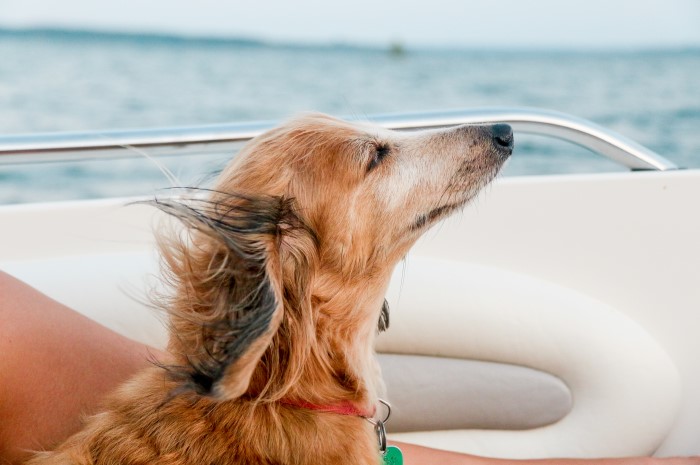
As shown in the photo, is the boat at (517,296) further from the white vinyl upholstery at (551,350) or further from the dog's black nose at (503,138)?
the dog's black nose at (503,138)

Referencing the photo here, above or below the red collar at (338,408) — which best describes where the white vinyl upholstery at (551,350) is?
below

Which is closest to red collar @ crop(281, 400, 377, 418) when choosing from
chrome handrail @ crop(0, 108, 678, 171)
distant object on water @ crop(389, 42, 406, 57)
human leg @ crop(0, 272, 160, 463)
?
human leg @ crop(0, 272, 160, 463)

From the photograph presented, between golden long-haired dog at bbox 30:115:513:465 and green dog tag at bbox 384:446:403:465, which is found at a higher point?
golden long-haired dog at bbox 30:115:513:465

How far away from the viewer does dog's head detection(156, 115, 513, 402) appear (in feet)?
3.91

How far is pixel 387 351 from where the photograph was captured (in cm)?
228

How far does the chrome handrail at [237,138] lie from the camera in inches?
87.8

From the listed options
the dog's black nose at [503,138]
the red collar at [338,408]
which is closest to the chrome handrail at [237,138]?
the dog's black nose at [503,138]

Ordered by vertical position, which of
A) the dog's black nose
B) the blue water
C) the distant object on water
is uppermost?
the distant object on water

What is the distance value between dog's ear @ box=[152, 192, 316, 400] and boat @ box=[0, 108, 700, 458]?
31.6 inches

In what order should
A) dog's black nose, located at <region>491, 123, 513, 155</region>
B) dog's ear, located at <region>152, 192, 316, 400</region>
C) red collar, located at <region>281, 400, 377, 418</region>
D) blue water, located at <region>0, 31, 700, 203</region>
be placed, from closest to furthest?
1. dog's ear, located at <region>152, 192, 316, 400</region>
2. red collar, located at <region>281, 400, 377, 418</region>
3. dog's black nose, located at <region>491, 123, 513, 155</region>
4. blue water, located at <region>0, 31, 700, 203</region>

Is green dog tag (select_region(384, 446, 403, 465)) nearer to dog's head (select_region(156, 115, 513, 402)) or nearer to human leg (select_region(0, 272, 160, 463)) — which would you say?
dog's head (select_region(156, 115, 513, 402))

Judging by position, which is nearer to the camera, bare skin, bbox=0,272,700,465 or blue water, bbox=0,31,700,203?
bare skin, bbox=0,272,700,465

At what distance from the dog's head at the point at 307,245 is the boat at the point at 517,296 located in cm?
52

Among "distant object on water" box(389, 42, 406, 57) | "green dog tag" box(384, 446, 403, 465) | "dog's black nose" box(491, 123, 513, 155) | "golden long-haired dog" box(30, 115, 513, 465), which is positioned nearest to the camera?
"golden long-haired dog" box(30, 115, 513, 465)
